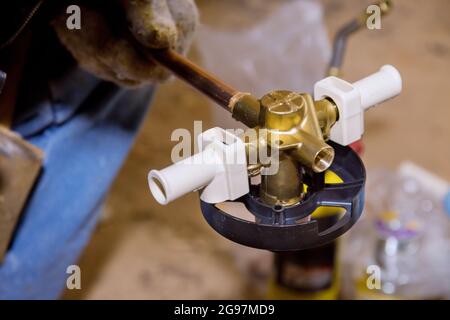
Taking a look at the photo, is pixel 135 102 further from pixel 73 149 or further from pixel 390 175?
pixel 390 175

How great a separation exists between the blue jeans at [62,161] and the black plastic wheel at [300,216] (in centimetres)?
35

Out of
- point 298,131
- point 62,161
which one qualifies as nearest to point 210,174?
point 298,131

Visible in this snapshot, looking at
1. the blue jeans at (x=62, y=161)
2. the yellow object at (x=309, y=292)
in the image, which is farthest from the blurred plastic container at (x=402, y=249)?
the blue jeans at (x=62, y=161)

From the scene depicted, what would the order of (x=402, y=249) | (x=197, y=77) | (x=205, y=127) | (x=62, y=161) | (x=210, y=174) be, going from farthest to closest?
(x=205, y=127) → (x=402, y=249) → (x=62, y=161) → (x=197, y=77) → (x=210, y=174)

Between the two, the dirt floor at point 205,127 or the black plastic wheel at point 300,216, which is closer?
the black plastic wheel at point 300,216

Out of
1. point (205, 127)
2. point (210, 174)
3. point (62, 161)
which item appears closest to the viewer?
point (210, 174)

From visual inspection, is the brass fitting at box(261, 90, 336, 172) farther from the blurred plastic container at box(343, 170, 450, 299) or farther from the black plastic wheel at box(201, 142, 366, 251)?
the blurred plastic container at box(343, 170, 450, 299)

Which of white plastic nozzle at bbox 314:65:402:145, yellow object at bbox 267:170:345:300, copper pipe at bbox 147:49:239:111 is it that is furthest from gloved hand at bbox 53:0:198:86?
yellow object at bbox 267:170:345:300

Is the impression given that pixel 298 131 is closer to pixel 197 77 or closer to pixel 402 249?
pixel 197 77

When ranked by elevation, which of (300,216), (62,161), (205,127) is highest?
(300,216)

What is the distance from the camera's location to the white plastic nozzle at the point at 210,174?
0.44 metres

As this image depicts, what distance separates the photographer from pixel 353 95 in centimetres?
50

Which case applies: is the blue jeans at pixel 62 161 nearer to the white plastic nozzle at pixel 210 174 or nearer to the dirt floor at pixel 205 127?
the dirt floor at pixel 205 127

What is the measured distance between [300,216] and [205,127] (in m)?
0.81
